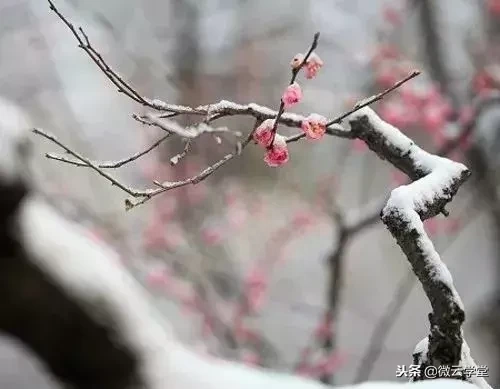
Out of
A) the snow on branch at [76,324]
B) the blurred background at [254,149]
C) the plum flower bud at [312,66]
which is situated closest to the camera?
the plum flower bud at [312,66]

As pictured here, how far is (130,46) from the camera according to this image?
3373 millimetres

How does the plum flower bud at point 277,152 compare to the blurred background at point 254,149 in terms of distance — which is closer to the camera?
the plum flower bud at point 277,152

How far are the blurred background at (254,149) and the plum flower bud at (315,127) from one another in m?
1.72

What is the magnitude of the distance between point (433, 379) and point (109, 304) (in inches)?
23.5

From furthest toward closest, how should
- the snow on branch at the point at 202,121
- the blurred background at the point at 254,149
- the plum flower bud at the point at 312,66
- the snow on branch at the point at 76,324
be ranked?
the blurred background at the point at 254,149 < the snow on branch at the point at 76,324 < the plum flower bud at the point at 312,66 < the snow on branch at the point at 202,121

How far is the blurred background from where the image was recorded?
302cm

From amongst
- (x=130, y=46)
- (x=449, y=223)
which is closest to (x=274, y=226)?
(x=449, y=223)

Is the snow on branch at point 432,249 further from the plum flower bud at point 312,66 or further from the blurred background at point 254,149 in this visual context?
the blurred background at point 254,149

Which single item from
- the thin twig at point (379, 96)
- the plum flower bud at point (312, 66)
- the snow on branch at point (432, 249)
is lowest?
the snow on branch at point (432, 249)

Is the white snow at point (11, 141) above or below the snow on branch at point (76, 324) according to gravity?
above

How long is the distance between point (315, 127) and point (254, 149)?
2867 mm

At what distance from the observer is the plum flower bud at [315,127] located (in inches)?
38.4

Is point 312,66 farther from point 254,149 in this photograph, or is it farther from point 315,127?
point 254,149

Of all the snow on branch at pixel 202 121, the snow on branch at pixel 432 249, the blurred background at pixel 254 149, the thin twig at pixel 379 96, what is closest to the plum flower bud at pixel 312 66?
the snow on branch at pixel 202 121
